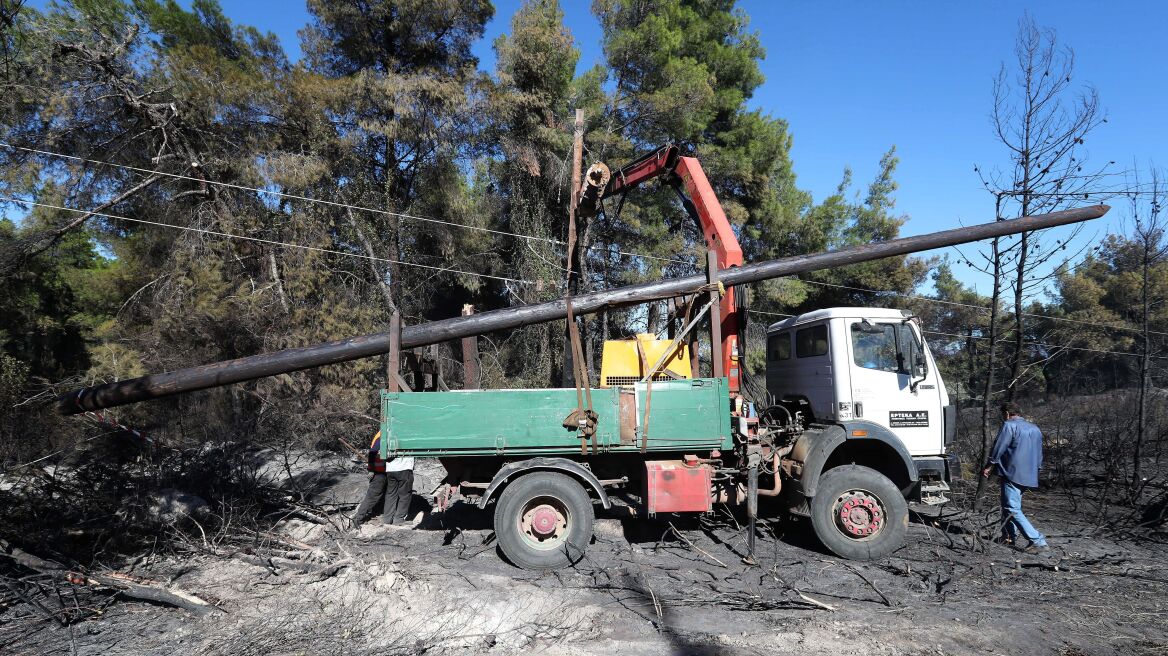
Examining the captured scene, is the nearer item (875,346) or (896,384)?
(896,384)

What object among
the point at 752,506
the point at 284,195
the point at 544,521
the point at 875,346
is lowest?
the point at 544,521

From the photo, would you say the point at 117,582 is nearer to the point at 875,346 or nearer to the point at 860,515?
the point at 860,515

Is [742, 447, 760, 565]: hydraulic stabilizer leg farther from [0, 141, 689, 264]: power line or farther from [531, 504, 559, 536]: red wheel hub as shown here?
[0, 141, 689, 264]: power line

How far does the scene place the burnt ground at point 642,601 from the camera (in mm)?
4000

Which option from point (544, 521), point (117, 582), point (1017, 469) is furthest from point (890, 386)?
point (117, 582)

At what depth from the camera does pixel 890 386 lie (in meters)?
6.22

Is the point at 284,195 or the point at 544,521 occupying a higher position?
the point at 284,195

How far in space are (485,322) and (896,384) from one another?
14.3 feet

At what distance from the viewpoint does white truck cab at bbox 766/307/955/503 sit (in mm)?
6152

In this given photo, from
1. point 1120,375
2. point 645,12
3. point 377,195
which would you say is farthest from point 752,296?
point 1120,375

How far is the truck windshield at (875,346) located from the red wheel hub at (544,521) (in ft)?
11.6

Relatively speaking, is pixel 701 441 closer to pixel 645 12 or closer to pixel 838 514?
pixel 838 514

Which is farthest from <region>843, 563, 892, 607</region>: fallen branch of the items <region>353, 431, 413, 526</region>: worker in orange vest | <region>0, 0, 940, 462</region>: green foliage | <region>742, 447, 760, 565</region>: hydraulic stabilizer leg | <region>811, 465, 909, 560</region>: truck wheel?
<region>0, 0, 940, 462</region>: green foliage

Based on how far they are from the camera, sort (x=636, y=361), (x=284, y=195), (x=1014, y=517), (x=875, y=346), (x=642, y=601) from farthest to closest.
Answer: (x=284, y=195) < (x=636, y=361) < (x=875, y=346) < (x=1014, y=517) < (x=642, y=601)
